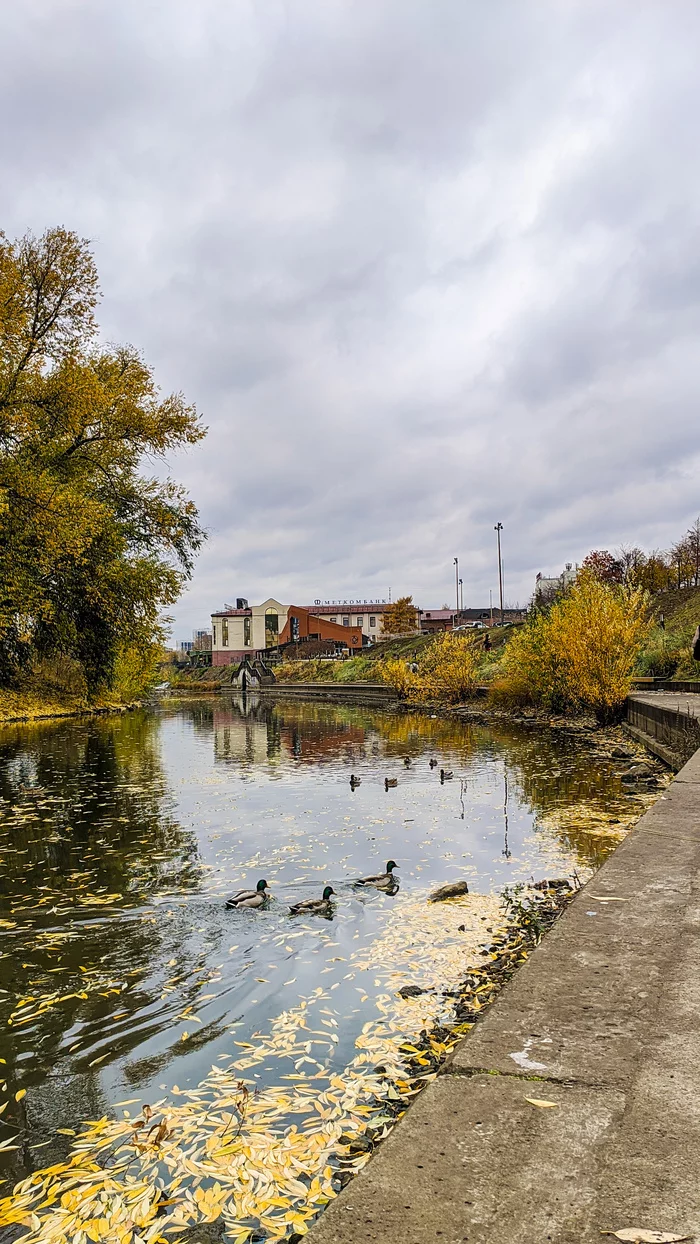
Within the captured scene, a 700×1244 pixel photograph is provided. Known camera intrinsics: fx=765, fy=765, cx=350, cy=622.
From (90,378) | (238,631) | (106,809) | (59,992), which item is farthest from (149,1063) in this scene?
(238,631)

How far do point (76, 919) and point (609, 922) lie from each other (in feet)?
18.1

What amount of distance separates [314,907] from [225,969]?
158cm

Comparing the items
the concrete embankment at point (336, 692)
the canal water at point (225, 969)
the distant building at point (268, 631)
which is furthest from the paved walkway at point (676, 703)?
the distant building at point (268, 631)

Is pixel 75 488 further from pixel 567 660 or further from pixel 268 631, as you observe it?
pixel 268 631

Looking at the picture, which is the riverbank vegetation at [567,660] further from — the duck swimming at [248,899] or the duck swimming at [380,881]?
the duck swimming at [248,899]

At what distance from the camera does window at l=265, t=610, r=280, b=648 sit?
95625mm

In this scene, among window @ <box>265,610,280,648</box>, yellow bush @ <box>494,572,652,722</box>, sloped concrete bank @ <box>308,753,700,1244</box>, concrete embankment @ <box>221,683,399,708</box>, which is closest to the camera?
sloped concrete bank @ <box>308,753,700,1244</box>

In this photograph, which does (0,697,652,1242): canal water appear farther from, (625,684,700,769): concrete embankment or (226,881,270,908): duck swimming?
(625,684,700,769): concrete embankment

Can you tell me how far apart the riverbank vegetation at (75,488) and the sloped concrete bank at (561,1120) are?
12.5 metres

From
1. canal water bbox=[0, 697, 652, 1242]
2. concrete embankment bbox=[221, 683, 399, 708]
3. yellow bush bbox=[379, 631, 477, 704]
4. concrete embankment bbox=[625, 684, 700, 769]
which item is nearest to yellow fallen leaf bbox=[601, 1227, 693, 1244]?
canal water bbox=[0, 697, 652, 1242]

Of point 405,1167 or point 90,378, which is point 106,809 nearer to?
point 90,378

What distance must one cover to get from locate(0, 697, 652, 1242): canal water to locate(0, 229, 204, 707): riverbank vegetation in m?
3.54

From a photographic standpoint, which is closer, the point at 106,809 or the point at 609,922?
the point at 609,922

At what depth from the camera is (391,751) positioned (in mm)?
22141
